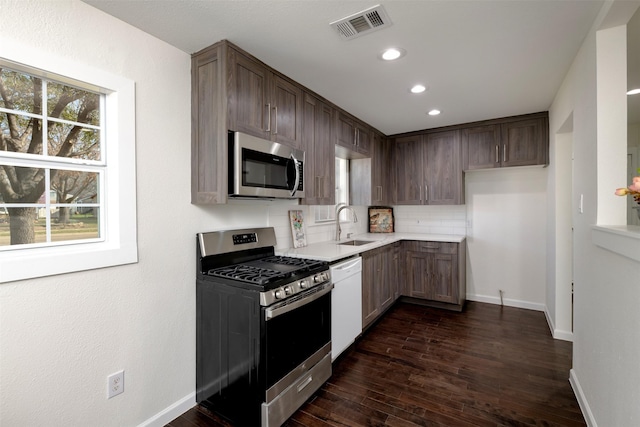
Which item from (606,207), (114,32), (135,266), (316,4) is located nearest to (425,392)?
(606,207)

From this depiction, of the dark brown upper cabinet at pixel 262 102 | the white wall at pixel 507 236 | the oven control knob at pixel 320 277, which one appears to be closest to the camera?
the dark brown upper cabinet at pixel 262 102

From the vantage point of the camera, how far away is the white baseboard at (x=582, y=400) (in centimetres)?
176

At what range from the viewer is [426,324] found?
342cm

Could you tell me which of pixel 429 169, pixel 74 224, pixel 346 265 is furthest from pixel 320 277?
pixel 429 169

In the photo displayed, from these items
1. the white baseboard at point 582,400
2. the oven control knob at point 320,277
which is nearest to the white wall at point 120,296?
the oven control knob at point 320,277

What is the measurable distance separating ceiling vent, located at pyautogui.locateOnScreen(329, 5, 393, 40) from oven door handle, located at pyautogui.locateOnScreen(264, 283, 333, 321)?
1706mm

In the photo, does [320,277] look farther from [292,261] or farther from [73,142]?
[73,142]

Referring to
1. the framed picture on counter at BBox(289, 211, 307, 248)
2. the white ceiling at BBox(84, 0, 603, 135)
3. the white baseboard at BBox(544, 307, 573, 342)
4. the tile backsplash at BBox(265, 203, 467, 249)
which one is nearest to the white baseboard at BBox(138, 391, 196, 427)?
the framed picture on counter at BBox(289, 211, 307, 248)

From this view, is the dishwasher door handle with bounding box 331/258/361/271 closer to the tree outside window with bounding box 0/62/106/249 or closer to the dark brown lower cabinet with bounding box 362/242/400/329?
the dark brown lower cabinet with bounding box 362/242/400/329

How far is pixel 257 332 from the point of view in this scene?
1729mm

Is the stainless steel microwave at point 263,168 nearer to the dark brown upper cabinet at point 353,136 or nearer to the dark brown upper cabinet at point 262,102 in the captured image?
the dark brown upper cabinet at point 262,102

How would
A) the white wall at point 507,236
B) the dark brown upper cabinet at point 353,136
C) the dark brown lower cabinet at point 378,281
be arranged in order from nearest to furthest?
the dark brown lower cabinet at point 378,281 → the dark brown upper cabinet at point 353,136 → the white wall at point 507,236

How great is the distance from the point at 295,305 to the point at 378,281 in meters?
1.69

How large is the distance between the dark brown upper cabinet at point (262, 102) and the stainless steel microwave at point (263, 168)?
0.31 feet
